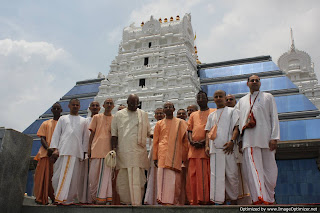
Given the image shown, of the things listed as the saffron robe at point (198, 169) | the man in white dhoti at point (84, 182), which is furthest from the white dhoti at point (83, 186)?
the saffron robe at point (198, 169)

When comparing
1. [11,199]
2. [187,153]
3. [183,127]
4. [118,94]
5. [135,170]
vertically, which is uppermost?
[118,94]

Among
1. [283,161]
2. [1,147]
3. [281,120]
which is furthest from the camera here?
[281,120]

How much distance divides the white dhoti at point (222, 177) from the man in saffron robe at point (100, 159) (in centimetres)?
202

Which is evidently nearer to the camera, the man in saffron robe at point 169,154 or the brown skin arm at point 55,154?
the man in saffron robe at point 169,154

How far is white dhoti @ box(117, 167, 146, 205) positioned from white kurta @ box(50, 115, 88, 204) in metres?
0.92

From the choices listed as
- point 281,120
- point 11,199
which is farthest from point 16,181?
point 281,120

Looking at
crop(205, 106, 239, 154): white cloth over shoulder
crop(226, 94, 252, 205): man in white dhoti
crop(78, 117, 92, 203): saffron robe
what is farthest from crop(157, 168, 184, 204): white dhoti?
crop(78, 117, 92, 203): saffron robe

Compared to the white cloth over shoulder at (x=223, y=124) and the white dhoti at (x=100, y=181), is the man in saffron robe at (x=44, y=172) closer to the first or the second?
the white dhoti at (x=100, y=181)

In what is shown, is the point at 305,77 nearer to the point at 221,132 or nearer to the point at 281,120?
the point at 281,120

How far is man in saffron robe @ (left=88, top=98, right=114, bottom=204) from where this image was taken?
614cm

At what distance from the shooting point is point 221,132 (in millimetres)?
5926

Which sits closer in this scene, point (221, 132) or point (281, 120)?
point (221, 132)

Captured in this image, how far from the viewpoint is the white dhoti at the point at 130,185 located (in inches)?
234

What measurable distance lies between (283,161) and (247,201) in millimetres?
10902
